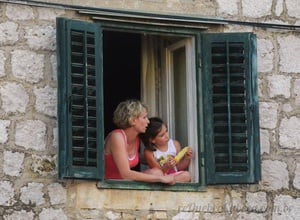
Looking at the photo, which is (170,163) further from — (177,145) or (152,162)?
(177,145)

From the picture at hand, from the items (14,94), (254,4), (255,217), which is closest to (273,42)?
(254,4)

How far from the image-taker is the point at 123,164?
41.4ft

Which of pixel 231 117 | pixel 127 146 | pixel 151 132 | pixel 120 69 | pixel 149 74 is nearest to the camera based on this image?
pixel 127 146

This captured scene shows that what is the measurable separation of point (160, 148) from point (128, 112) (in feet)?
1.47

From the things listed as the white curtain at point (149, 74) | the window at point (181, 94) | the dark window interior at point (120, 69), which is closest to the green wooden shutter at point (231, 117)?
the window at point (181, 94)

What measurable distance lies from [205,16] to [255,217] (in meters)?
1.65

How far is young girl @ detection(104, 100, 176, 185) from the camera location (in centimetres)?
1265

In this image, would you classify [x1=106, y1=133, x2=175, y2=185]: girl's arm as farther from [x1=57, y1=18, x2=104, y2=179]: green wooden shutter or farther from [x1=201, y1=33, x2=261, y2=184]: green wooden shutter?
[x1=201, y1=33, x2=261, y2=184]: green wooden shutter

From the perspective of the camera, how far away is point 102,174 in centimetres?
1251

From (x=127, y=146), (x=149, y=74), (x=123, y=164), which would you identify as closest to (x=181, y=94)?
(x=149, y=74)

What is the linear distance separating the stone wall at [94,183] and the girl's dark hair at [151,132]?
515 mm

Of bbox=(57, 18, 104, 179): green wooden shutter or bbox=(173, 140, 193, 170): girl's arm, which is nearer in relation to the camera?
bbox=(57, 18, 104, 179): green wooden shutter

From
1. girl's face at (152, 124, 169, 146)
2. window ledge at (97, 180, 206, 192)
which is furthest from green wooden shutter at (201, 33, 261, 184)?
girl's face at (152, 124, 169, 146)

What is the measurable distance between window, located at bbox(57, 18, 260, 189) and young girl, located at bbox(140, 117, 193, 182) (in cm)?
10
